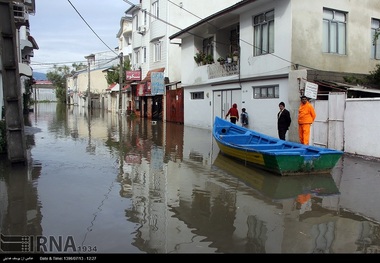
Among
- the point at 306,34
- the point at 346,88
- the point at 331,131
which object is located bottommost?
the point at 331,131

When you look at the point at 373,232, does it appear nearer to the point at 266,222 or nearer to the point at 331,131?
the point at 266,222

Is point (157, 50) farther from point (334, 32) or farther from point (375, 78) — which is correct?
point (375, 78)

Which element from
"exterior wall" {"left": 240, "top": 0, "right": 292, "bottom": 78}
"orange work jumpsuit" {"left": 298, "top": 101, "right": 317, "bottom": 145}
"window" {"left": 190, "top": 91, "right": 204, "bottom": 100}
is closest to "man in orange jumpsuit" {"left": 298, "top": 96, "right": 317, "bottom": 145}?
"orange work jumpsuit" {"left": 298, "top": 101, "right": 317, "bottom": 145}

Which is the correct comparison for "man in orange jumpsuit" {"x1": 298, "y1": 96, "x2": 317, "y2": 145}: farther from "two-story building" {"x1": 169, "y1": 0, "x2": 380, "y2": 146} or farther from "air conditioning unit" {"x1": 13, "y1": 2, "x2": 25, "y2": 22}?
"air conditioning unit" {"x1": 13, "y1": 2, "x2": 25, "y2": 22}

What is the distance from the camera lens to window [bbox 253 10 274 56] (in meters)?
15.8

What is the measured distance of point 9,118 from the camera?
9883 mm

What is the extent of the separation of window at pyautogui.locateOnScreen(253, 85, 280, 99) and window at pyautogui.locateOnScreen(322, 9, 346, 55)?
2.56 meters

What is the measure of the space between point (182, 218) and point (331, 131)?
8.49m

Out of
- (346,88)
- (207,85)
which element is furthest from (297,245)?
(207,85)

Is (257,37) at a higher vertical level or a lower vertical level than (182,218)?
higher

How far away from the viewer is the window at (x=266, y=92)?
15.7 metres

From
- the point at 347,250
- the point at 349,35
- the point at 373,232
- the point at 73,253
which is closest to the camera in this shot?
the point at 73,253

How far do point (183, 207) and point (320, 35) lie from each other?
1151cm

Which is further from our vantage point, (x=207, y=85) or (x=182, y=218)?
(x=207, y=85)
